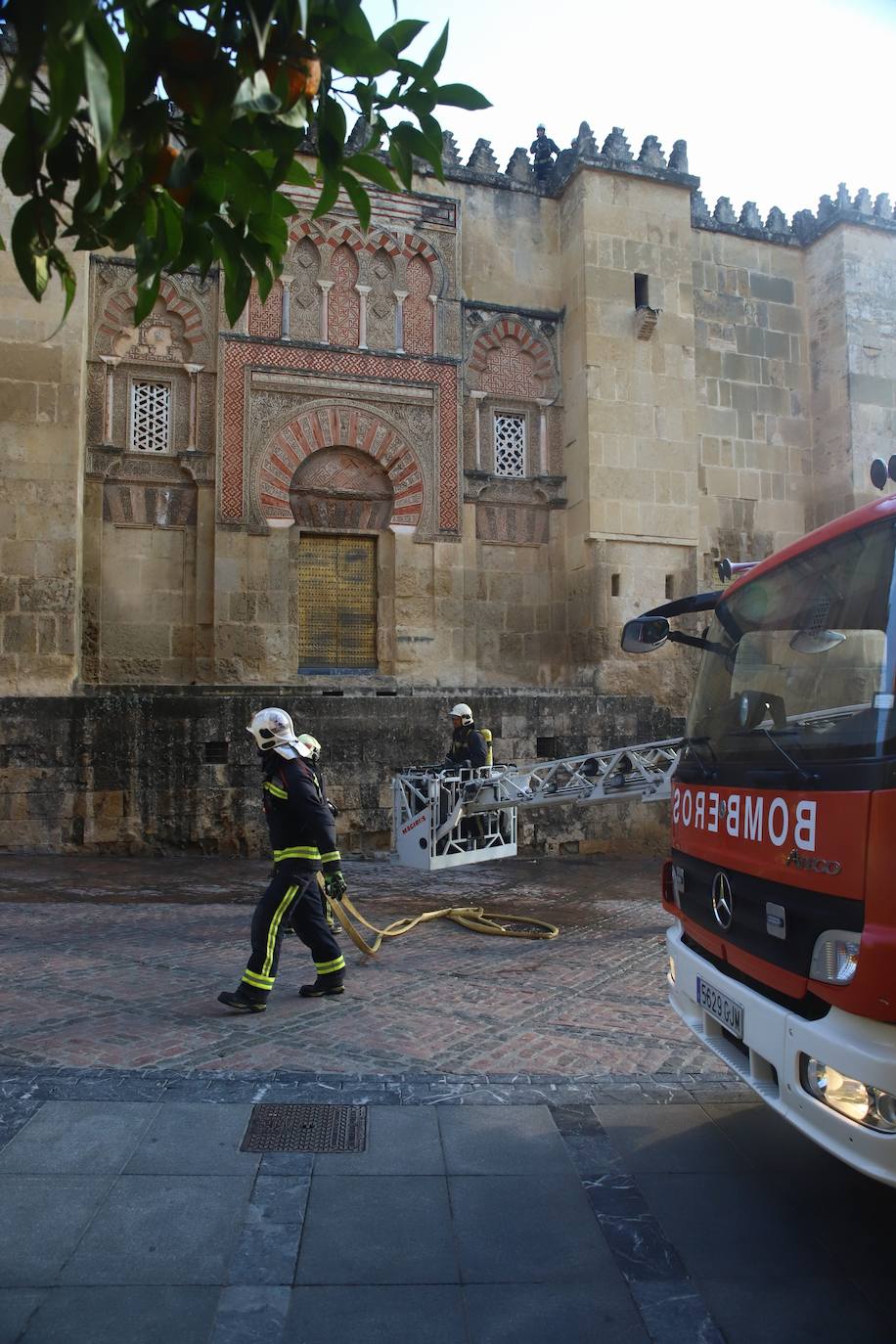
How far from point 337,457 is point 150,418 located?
2.53m

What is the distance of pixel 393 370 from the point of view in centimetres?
1322

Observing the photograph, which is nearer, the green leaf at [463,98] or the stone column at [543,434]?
the green leaf at [463,98]

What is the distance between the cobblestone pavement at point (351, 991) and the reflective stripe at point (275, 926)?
274mm

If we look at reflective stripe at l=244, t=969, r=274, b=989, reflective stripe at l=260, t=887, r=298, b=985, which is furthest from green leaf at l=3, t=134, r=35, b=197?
reflective stripe at l=244, t=969, r=274, b=989

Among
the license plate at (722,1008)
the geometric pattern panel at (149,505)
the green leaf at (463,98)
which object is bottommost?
the license plate at (722,1008)

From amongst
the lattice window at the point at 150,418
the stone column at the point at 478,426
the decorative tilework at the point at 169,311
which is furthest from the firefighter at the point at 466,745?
the decorative tilework at the point at 169,311

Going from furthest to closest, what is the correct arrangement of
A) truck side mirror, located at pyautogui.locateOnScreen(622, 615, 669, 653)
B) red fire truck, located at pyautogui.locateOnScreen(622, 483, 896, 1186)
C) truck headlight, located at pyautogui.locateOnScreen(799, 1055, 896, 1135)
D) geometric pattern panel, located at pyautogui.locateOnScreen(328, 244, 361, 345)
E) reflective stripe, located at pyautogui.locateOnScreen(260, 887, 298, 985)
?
geometric pattern panel, located at pyautogui.locateOnScreen(328, 244, 361, 345), reflective stripe, located at pyautogui.locateOnScreen(260, 887, 298, 985), truck side mirror, located at pyautogui.locateOnScreen(622, 615, 669, 653), red fire truck, located at pyautogui.locateOnScreen(622, 483, 896, 1186), truck headlight, located at pyautogui.locateOnScreen(799, 1055, 896, 1135)

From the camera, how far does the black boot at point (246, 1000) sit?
5.01 meters

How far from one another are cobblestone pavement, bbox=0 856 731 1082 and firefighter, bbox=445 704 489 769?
1.29 m

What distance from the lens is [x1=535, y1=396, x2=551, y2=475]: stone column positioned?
13.9 metres

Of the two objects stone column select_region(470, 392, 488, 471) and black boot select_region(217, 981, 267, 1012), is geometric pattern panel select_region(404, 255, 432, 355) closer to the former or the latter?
stone column select_region(470, 392, 488, 471)

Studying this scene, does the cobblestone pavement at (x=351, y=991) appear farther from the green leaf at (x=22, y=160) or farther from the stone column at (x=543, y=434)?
the stone column at (x=543, y=434)

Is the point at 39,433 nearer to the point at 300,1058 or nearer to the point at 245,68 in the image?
the point at 300,1058

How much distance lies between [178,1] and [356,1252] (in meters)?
3.09
